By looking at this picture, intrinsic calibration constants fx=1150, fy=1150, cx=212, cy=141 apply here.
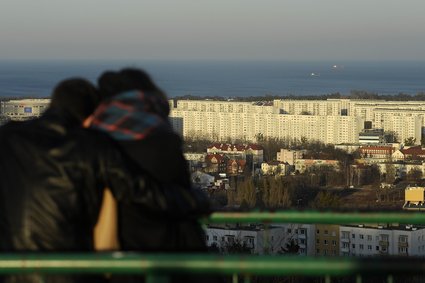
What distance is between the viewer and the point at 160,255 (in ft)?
6.18

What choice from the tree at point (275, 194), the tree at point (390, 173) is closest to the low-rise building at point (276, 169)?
the tree at point (390, 173)

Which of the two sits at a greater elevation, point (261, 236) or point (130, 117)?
point (130, 117)

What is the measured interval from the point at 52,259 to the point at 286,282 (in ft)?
17.4

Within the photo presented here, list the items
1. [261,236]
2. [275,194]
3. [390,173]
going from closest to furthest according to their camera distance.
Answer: [261,236] < [275,194] < [390,173]

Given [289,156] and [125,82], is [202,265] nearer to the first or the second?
[125,82]

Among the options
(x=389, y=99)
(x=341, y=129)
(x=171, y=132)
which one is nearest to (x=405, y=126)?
(x=341, y=129)

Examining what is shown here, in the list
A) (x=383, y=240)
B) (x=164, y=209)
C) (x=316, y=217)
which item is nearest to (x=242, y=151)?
(x=383, y=240)

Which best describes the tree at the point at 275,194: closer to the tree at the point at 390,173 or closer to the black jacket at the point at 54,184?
the tree at the point at 390,173

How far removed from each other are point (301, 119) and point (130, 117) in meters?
60.6

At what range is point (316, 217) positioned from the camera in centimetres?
246

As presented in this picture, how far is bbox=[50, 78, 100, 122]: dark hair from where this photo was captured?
2.16 meters

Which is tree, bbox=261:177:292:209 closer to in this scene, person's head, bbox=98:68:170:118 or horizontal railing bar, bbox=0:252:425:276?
person's head, bbox=98:68:170:118

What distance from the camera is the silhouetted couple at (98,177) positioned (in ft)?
6.71

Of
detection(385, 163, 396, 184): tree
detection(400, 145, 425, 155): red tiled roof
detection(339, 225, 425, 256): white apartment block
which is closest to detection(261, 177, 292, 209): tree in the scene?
detection(339, 225, 425, 256): white apartment block
